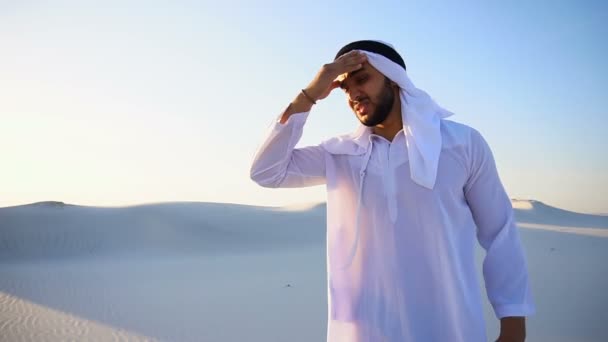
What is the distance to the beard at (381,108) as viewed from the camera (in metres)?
2.27

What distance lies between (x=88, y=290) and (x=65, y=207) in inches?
599

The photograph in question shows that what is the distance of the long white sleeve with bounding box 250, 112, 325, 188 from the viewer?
7.69ft

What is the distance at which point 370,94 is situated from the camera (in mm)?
2258

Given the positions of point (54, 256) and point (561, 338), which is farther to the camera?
point (54, 256)

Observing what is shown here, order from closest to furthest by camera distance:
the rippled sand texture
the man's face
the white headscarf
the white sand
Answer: the white headscarf
the man's face
the rippled sand texture
the white sand

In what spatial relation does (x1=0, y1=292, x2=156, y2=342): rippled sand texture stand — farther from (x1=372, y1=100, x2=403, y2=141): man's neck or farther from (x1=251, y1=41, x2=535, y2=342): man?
(x1=372, y1=100, x2=403, y2=141): man's neck

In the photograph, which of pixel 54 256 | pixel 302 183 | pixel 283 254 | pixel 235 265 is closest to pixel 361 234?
pixel 302 183

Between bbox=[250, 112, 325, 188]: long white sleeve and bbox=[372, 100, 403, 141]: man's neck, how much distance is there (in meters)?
0.34

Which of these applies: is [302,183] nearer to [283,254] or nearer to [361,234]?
[361,234]

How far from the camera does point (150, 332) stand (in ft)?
23.5

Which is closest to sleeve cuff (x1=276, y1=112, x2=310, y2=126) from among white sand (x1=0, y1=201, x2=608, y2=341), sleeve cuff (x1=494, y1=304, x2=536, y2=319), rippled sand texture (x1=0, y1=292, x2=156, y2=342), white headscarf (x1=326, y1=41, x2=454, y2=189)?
white headscarf (x1=326, y1=41, x2=454, y2=189)

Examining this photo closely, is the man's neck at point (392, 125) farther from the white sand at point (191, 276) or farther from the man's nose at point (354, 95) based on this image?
the white sand at point (191, 276)

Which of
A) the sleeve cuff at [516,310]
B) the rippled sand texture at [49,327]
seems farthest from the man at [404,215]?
the rippled sand texture at [49,327]

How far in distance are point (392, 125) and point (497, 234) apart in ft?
2.36
